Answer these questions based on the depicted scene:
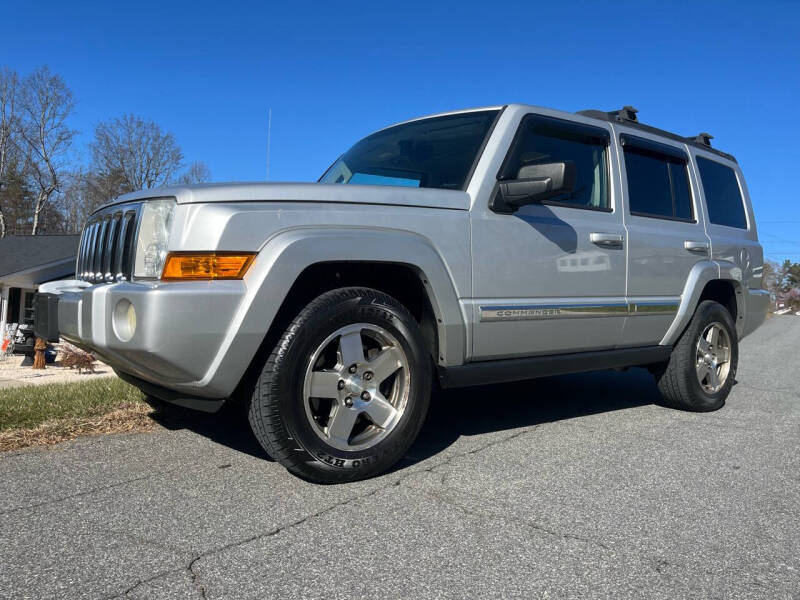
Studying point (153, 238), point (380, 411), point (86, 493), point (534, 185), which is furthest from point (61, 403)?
point (534, 185)

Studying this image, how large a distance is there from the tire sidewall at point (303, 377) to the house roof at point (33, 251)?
26.2m

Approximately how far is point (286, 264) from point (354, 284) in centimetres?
59

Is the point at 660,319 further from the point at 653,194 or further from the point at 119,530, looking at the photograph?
the point at 119,530

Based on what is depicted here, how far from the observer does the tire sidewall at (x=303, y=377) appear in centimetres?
296

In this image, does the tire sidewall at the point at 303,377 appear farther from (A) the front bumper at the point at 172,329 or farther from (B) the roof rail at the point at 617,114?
(B) the roof rail at the point at 617,114

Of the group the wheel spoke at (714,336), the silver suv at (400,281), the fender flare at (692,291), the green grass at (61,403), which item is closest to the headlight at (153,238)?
the silver suv at (400,281)

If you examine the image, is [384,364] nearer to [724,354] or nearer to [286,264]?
[286,264]

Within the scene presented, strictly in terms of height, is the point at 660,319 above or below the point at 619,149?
below

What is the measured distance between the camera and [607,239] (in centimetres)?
432

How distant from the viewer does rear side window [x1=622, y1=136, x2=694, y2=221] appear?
15.6ft

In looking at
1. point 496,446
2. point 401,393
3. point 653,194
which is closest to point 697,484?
point 496,446

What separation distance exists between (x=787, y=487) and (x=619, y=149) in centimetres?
240

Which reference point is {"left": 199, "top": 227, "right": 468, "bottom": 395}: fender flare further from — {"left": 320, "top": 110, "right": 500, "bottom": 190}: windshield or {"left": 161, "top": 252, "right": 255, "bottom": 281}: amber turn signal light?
{"left": 320, "top": 110, "right": 500, "bottom": 190}: windshield

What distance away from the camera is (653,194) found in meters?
4.94
